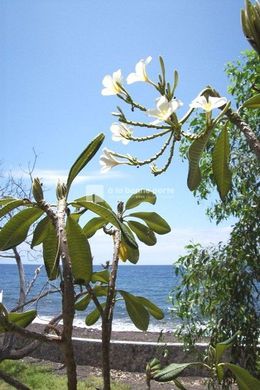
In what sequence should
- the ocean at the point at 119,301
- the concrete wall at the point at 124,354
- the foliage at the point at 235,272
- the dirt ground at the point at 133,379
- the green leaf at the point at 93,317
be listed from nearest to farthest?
the green leaf at the point at 93,317
the foliage at the point at 235,272
the ocean at the point at 119,301
the dirt ground at the point at 133,379
the concrete wall at the point at 124,354

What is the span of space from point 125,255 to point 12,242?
26 centimetres

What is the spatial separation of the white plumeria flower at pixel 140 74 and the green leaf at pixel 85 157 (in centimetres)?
8

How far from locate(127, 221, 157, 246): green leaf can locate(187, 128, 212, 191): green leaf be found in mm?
268

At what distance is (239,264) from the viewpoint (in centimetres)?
260

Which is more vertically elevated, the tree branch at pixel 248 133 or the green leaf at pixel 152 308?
the tree branch at pixel 248 133

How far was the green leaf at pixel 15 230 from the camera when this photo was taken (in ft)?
2.03

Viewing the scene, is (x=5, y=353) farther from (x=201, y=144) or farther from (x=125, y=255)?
(x=201, y=144)

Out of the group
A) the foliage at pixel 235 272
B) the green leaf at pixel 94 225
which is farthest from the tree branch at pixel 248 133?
the foliage at pixel 235 272

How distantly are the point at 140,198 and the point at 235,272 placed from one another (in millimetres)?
1894

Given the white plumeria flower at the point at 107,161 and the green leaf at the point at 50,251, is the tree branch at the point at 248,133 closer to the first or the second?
the white plumeria flower at the point at 107,161

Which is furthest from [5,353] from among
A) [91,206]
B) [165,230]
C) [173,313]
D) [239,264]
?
[91,206]

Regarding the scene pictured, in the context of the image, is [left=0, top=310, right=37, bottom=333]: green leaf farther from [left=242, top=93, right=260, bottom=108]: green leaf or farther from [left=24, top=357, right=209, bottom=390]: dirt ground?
[left=24, top=357, right=209, bottom=390]: dirt ground

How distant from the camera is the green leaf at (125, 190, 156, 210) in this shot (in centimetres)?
79

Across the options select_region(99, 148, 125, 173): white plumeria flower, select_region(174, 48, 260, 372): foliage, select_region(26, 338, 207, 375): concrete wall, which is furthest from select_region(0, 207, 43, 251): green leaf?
select_region(26, 338, 207, 375): concrete wall
